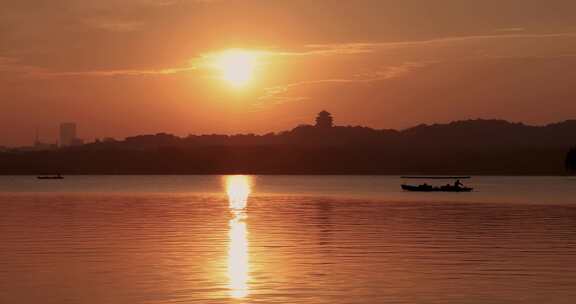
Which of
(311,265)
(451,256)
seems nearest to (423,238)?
(451,256)

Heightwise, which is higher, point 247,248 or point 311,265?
point 247,248

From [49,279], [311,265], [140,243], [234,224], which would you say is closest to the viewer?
[49,279]

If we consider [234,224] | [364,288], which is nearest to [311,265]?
[364,288]

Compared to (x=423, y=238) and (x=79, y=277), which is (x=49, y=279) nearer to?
(x=79, y=277)

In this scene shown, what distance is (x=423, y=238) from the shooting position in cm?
6812

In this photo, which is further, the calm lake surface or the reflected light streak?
the reflected light streak

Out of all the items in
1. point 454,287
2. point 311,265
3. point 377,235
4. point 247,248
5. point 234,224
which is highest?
point 234,224

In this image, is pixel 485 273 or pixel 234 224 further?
pixel 234 224

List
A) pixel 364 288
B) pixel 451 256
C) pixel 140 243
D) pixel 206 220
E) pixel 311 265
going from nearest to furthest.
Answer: pixel 364 288, pixel 311 265, pixel 451 256, pixel 140 243, pixel 206 220

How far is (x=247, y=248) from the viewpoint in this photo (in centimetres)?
5944

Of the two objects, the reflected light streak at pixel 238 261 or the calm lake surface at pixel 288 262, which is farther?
the reflected light streak at pixel 238 261

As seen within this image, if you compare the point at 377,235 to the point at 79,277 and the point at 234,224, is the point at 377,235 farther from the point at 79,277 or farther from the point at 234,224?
the point at 79,277

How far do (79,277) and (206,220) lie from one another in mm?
51223

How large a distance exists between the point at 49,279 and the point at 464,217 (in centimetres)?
6329
